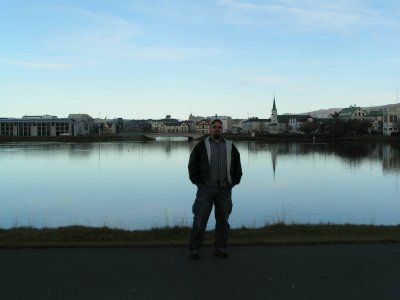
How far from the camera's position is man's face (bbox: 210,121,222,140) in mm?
7266

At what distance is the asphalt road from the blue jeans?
0.27 m

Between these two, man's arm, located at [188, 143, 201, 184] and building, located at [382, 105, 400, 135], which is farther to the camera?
building, located at [382, 105, 400, 135]

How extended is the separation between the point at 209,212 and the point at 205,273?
1.30 metres

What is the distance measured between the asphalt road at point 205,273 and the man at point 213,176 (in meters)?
0.45

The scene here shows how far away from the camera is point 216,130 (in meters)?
7.27

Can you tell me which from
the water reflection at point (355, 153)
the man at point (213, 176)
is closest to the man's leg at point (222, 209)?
the man at point (213, 176)

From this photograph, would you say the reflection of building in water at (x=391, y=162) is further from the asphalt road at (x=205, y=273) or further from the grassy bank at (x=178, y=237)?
the asphalt road at (x=205, y=273)

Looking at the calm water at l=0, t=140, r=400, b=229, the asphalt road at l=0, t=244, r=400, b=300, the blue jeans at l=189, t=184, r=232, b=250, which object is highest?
the blue jeans at l=189, t=184, r=232, b=250

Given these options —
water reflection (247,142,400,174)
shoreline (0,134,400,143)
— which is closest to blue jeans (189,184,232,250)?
water reflection (247,142,400,174)

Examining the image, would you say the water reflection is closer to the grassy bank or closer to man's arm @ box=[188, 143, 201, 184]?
the grassy bank

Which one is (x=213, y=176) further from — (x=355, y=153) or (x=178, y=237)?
(x=355, y=153)

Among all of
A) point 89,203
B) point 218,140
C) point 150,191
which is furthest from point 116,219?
point 218,140

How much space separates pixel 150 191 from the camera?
27000mm

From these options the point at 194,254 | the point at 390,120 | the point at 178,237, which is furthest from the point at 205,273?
the point at 390,120
